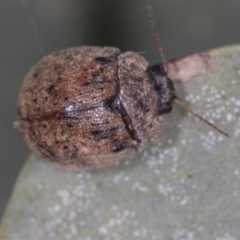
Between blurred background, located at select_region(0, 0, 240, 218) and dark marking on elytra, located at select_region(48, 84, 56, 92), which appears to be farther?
blurred background, located at select_region(0, 0, 240, 218)

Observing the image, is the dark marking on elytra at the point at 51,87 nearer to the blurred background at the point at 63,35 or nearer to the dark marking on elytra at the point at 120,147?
the dark marking on elytra at the point at 120,147

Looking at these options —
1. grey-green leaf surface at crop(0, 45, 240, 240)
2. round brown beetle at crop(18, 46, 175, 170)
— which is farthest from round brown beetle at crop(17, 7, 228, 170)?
grey-green leaf surface at crop(0, 45, 240, 240)

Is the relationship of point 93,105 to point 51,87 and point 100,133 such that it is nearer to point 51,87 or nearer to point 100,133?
point 100,133

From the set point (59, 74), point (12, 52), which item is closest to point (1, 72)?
point (12, 52)

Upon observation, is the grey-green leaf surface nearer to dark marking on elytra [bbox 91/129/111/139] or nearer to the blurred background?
dark marking on elytra [bbox 91/129/111/139]

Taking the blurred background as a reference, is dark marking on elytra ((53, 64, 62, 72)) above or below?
above

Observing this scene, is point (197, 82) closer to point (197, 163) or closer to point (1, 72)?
point (197, 163)

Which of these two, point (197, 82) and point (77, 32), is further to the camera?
point (77, 32)
